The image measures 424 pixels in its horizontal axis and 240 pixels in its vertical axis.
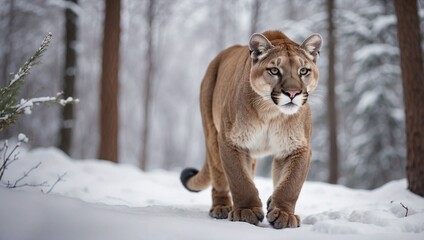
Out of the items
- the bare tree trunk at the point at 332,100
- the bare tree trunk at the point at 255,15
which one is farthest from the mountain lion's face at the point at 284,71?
the bare tree trunk at the point at 255,15

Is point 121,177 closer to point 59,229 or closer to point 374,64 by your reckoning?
point 59,229

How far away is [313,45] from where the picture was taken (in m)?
4.11

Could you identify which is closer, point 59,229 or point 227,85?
point 59,229

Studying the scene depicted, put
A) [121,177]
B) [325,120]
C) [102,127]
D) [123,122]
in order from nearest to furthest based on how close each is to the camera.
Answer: [121,177], [102,127], [325,120], [123,122]

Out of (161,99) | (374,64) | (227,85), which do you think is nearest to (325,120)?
(374,64)

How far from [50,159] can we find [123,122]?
2036cm

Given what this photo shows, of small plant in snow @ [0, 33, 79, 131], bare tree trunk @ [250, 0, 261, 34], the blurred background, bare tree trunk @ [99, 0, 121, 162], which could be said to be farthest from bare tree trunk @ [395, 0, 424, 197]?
bare tree trunk @ [250, 0, 261, 34]

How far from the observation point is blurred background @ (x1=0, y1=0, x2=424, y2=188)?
13477mm

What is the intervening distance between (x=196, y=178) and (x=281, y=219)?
186 centimetres

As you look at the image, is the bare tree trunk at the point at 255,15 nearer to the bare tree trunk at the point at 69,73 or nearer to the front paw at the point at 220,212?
the bare tree trunk at the point at 69,73

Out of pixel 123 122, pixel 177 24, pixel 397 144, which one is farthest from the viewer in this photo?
pixel 123 122

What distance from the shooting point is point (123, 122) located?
28.7 meters

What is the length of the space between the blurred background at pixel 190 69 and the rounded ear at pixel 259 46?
934 millimetres

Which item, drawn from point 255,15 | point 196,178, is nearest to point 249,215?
point 196,178
